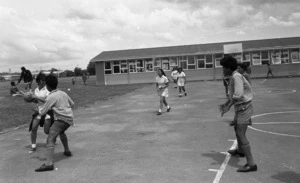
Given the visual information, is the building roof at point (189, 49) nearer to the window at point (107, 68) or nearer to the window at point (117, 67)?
the window at point (117, 67)

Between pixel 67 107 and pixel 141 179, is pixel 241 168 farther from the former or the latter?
pixel 67 107

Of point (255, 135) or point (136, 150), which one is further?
point (255, 135)

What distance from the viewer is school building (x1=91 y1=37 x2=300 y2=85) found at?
→ 36.2 meters

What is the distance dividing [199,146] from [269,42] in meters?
36.1

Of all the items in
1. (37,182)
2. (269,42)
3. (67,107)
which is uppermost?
(269,42)

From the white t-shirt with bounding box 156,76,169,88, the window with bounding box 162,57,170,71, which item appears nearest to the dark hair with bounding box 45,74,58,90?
the white t-shirt with bounding box 156,76,169,88

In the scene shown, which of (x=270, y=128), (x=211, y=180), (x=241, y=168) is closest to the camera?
(x=211, y=180)

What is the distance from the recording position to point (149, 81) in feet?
129

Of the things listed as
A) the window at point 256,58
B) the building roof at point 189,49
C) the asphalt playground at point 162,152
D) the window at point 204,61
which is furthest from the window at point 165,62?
the asphalt playground at point 162,152

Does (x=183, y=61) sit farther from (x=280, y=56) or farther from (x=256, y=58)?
(x=280, y=56)

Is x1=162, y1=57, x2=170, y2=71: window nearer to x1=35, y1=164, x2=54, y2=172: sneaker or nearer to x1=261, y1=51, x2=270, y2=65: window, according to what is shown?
x1=261, y1=51, x2=270, y2=65: window

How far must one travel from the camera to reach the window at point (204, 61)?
Result: 3825 centimetres

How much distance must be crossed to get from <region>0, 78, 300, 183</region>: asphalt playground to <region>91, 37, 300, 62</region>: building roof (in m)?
28.0

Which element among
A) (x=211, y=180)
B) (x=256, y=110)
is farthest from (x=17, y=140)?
(x=256, y=110)
